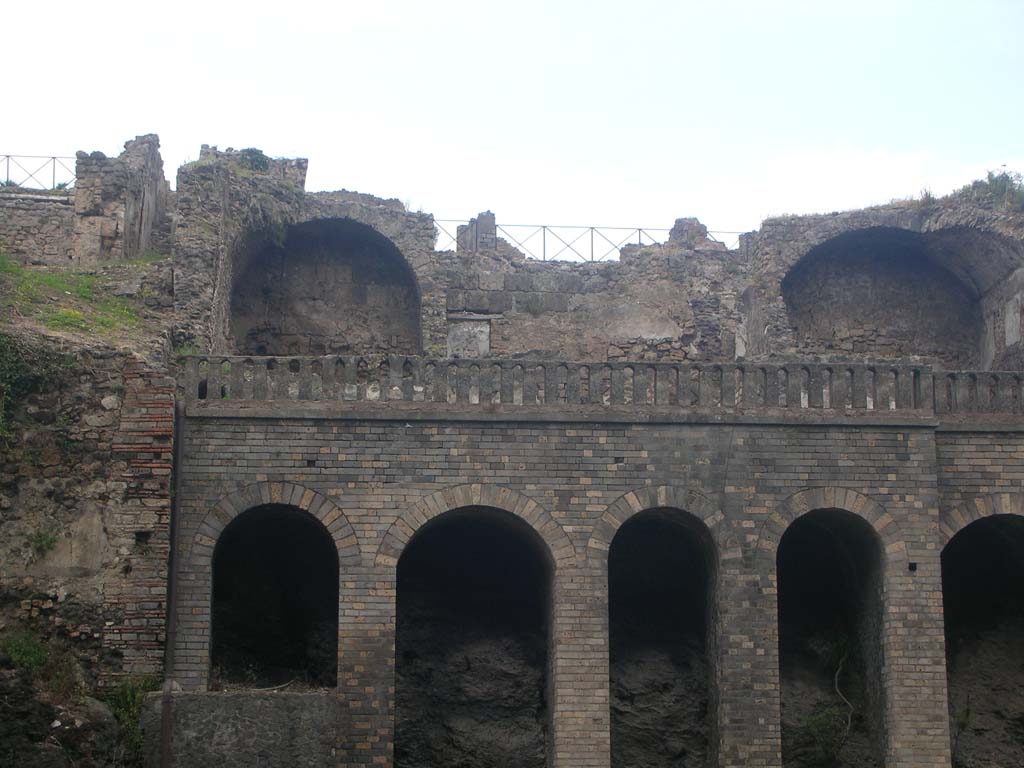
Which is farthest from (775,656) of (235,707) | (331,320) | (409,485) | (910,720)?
(331,320)

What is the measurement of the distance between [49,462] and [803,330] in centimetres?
1393

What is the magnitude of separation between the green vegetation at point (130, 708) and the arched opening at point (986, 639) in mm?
11047

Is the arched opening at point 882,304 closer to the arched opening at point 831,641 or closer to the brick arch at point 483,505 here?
the arched opening at point 831,641

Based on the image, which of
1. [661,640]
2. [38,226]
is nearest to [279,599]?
[661,640]

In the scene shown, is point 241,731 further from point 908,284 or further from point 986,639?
point 908,284

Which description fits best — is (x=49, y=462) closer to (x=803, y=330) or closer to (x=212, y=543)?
(x=212, y=543)

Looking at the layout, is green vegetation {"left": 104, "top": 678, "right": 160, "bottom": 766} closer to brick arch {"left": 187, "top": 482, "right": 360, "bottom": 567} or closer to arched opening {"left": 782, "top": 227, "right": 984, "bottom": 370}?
brick arch {"left": 187, "top": 482, "right": 360, "bottom": 567}

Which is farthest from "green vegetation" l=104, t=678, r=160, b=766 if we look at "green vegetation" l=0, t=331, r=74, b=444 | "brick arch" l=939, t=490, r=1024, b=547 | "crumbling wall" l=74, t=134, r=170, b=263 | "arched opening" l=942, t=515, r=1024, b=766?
"arched opening" l=942, t=515, r=1024, b=766

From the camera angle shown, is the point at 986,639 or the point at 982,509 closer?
the point at 982,509

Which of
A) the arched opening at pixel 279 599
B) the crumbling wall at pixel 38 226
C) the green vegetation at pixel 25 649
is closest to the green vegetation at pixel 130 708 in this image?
the green vegetation at pixel 25 649

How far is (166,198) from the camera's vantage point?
2888cm

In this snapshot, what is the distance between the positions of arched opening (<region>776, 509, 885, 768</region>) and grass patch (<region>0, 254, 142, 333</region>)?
10220mm

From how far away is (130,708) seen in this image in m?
18.5

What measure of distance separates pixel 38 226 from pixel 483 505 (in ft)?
38.0
